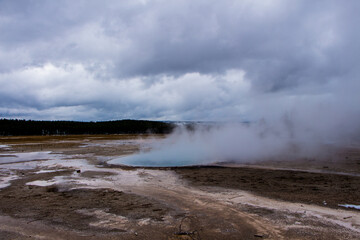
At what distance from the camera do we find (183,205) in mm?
8141

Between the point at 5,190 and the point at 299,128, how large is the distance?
2976 cm

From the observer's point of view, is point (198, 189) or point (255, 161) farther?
point (255, 161)

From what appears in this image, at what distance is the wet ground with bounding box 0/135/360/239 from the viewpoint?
604 centimetres

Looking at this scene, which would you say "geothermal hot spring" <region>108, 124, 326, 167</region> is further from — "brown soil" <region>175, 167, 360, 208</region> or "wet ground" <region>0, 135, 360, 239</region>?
"wet ground" <region>0, 135, 360, 239</region>

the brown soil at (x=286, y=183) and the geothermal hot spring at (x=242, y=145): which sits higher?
the geothermal hot spring at (x=242, y=145)

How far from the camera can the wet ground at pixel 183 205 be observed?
19.8 feet

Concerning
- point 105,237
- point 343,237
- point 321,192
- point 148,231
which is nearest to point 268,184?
point 321,192

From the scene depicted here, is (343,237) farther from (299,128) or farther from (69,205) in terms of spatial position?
(299,128)

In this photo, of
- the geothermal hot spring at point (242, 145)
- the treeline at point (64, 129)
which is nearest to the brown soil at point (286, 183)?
the geothermal hot spring at point (242, 145)

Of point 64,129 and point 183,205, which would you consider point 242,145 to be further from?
point 64,129

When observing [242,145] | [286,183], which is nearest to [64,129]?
[242,145]

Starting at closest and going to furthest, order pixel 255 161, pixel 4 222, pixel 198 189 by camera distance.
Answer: pixel 4 222
pixel 198 189
pixel 255 161

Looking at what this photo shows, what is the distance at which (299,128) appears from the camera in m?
29.8

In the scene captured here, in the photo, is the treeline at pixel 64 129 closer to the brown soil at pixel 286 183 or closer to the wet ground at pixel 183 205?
the brown soil at pixel 286 183
